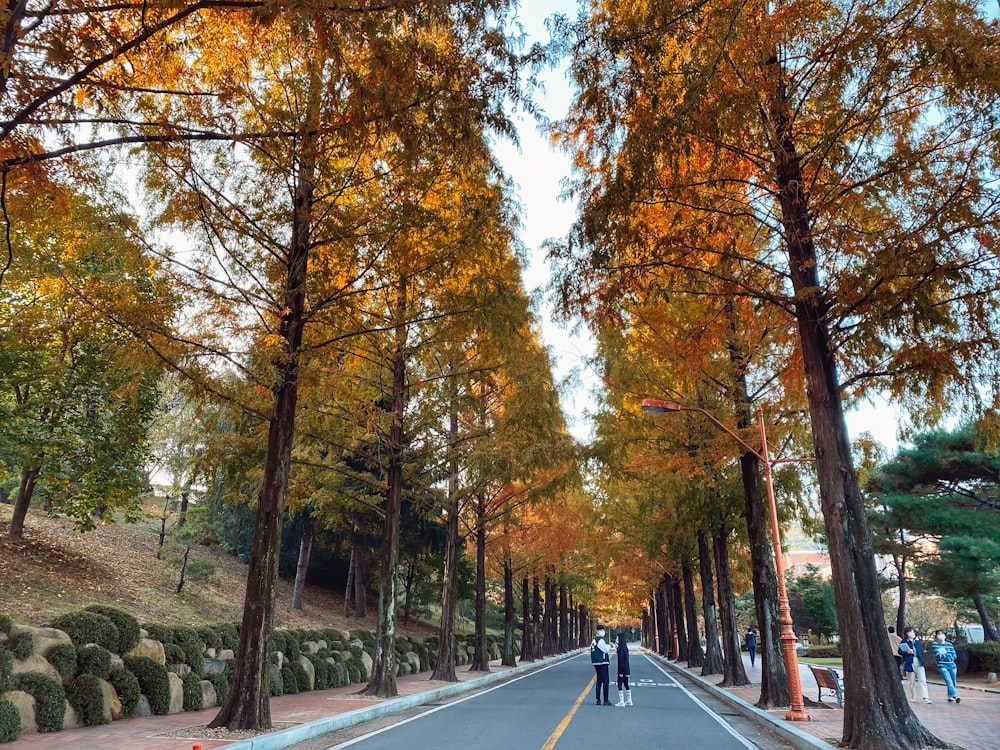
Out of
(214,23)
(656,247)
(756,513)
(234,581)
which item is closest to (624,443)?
(756,513)

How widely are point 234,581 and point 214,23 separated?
22665 millimetres

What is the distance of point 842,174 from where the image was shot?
816cm

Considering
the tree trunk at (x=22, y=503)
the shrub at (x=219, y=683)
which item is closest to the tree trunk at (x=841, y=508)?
the shrub at (x=219, y=683)

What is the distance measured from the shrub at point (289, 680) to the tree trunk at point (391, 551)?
1.71 m

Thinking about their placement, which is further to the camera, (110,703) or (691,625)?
(691,625)

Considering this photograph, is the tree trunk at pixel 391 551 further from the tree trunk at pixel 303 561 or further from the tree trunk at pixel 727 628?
the tree trunk at pixel 303 561

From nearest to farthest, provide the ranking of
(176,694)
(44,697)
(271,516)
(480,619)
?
(44,697) < (271,516) < (176,694) < (480,619)

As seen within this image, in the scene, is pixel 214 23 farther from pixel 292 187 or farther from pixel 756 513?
pixel 756 513

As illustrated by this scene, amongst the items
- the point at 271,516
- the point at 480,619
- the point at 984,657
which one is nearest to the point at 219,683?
the point at 271,516

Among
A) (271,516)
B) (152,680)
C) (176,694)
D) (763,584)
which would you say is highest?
(271,516)

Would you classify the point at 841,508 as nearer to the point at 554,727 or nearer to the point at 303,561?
the point at 554,727

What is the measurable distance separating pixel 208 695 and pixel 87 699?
3.18 meters

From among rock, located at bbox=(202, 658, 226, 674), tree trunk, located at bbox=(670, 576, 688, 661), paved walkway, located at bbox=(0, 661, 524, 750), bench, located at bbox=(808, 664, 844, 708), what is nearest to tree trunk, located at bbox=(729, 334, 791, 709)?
bench, located at bbox=(808, 664, 844, 708)

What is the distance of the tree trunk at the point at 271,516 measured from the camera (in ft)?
28.4
